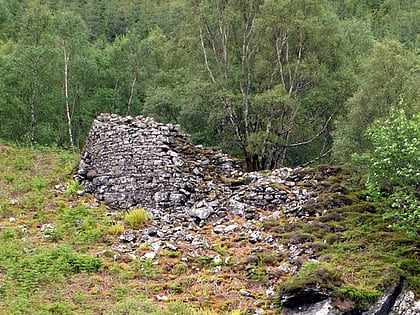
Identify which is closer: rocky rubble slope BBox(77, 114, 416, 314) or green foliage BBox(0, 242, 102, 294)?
green foliage BBox(0, 242, 102, 294)

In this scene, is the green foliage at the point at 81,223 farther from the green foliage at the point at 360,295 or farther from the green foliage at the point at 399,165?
the green foliage at the point at 399,165

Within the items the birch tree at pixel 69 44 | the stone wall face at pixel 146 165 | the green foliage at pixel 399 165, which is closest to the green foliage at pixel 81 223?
the stone wall face at pixel 146 165

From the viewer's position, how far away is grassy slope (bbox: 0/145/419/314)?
7.98 m

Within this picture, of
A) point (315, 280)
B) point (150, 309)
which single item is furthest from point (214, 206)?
point (150, 309)

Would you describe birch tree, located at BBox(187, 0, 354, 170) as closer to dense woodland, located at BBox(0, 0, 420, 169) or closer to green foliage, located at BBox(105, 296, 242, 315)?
dense woodland, located at BBox(0, 0, 420, 169)

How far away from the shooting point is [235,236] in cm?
1109

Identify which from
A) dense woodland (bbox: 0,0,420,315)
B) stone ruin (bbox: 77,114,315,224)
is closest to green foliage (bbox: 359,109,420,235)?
dense woodland (bbox: 0,0,420,315)

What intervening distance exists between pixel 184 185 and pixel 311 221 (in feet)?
14.0

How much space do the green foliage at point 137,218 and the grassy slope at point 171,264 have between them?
23cm

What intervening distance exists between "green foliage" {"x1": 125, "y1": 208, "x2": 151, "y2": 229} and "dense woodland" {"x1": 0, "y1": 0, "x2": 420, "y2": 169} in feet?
20.0

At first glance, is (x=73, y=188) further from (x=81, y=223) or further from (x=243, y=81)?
(x=243, y=81)

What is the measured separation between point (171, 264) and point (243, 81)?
10.8 meters

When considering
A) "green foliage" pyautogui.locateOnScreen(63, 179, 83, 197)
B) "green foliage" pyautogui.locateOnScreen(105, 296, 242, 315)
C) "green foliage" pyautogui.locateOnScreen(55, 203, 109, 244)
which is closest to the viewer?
"green foliage" pyautogui.locateOnScreen(105, 296, 242, 315)

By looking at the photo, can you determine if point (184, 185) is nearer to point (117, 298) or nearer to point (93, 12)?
point (117, 298)
